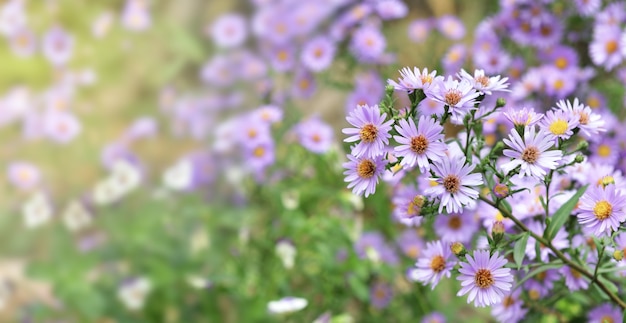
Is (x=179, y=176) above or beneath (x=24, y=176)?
beneath

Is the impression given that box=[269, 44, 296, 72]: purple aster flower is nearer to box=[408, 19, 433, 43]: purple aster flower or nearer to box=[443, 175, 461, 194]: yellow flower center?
box=[408, 19, 433, 43]: purple aster flower

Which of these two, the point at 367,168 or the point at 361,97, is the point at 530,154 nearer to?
the point at 367,168

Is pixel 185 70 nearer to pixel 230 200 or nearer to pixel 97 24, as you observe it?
pixel 97 24

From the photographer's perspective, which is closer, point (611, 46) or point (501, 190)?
point (501, 190)

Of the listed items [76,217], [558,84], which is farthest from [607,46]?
[76,217]

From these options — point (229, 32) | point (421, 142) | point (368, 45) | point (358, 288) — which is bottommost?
point (421, 142)

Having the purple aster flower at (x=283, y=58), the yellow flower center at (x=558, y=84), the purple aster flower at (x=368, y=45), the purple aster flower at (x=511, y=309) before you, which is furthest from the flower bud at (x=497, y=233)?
the purple aster flower at (x=283, y=58)

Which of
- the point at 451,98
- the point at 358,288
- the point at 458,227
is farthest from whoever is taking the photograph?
the point at 358,288

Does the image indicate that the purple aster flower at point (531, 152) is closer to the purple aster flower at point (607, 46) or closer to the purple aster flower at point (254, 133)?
the purple aster flower at point (607, 46)
